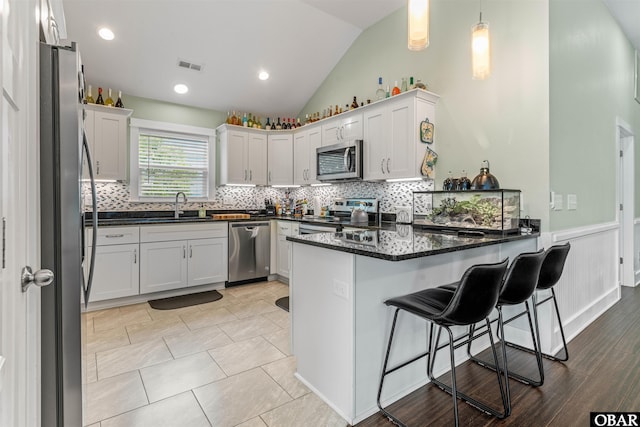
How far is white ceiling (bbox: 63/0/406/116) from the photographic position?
3.56 meters

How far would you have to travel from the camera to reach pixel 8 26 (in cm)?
81

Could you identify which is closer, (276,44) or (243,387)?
(243,387)

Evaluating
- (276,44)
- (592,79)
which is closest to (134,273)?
(276,44)

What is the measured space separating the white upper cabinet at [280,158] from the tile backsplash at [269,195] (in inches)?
16.6

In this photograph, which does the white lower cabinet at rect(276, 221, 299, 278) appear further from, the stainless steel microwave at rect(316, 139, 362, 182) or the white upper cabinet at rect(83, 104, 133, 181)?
the white upper cabinet at rect(83, 104, 133, 181)

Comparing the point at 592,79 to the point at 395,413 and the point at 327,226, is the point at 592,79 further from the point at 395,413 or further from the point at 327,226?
the point at 395,413

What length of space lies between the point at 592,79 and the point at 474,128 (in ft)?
4.53

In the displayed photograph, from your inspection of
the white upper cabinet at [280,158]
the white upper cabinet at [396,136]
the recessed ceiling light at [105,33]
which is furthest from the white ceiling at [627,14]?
the recessed ceiling light at [105,33]

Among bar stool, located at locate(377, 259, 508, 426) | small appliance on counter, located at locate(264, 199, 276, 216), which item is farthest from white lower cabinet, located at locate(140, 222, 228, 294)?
bar stool, located at locate(377, 259, 508, 426)

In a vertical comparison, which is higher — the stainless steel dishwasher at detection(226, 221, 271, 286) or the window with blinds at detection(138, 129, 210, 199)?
the window with blinds at detection(138, 129, 210, 199)

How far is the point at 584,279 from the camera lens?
316cm

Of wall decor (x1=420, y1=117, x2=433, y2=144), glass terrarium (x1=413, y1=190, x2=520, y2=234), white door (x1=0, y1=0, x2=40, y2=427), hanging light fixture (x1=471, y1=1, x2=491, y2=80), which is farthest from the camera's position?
wall decor (x1=420, y1=117, x2=433, y2=144)

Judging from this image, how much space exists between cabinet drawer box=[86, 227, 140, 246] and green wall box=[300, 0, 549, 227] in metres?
3.44

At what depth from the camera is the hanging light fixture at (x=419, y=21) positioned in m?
1.87
